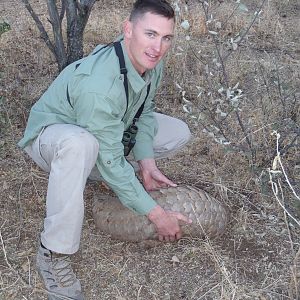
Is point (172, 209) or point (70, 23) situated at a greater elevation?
point (70, 23)

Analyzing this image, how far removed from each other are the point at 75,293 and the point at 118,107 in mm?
912

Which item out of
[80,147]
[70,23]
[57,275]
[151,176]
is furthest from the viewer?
[70,23]

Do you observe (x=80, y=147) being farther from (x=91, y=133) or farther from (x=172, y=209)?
(x=172, y=209)

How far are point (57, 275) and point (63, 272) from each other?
0.03m

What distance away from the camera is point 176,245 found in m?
3.22

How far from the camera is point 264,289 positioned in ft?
9.64

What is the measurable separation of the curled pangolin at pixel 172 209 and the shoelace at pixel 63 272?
1.24ft

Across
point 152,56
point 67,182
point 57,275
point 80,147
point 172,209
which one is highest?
point 152,56

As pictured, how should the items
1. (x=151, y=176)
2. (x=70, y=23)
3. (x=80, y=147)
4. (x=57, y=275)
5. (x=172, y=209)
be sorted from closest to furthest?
(x=80, y=147), (x=57, y=275), (x=172, y=209), (x=151, y=176), (x=70, y=23)

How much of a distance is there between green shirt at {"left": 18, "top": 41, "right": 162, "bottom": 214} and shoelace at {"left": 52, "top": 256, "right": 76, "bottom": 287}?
42cm

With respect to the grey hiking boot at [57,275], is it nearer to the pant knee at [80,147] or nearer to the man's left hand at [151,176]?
the pant knee at [80,147]

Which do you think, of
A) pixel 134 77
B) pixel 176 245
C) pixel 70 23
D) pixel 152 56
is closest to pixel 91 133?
pixel 134 77

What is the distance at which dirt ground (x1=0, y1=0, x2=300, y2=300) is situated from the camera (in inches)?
116

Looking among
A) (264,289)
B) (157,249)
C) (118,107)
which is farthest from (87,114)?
(264,289)
